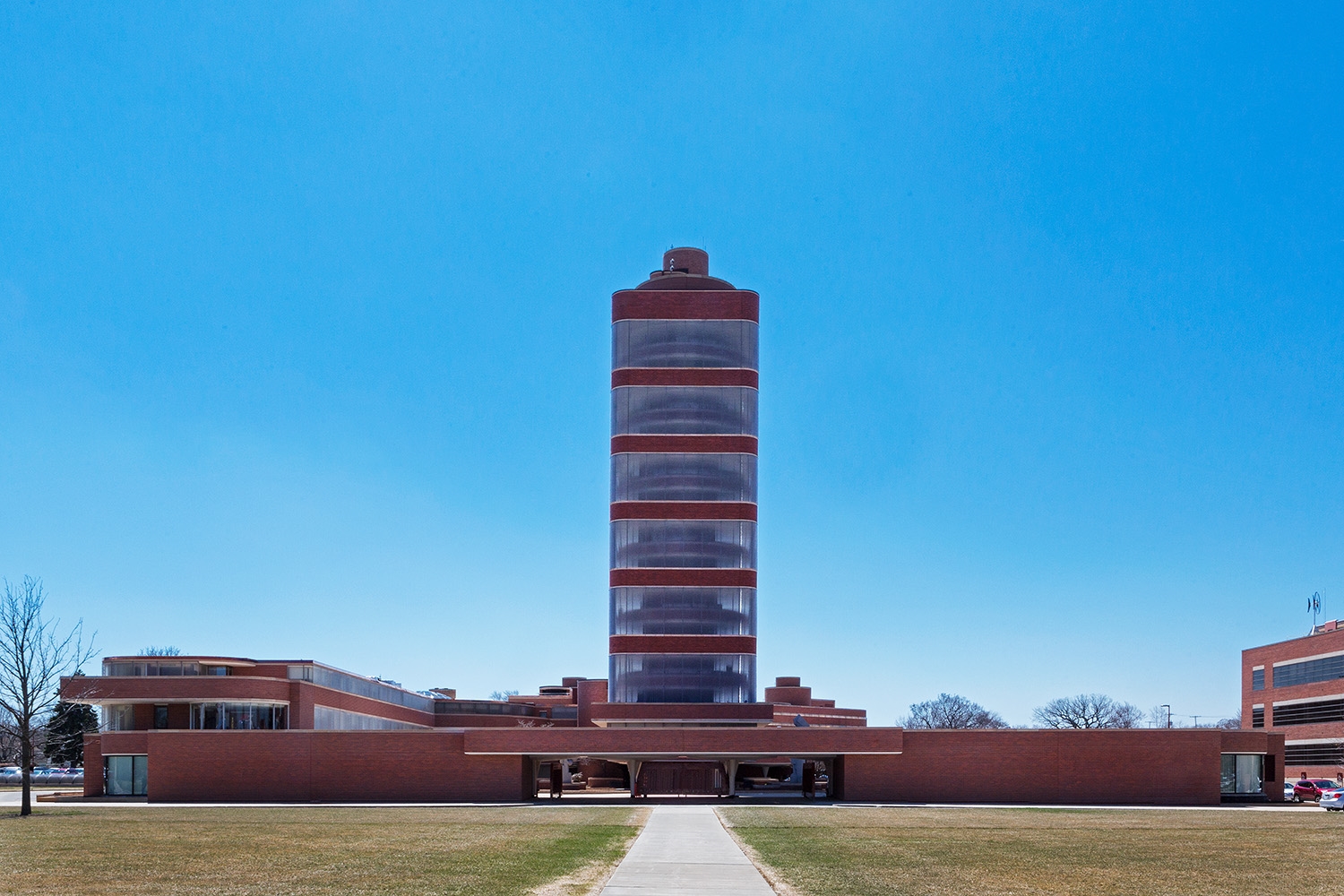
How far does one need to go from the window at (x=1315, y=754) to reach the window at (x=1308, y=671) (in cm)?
485

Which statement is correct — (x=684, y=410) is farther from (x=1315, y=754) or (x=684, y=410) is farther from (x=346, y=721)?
(x=1315, y=754)

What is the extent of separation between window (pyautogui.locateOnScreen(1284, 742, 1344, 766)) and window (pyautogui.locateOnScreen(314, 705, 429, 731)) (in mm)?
66915

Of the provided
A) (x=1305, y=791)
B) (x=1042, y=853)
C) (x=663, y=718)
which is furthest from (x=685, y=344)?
(x=1042, y=853)

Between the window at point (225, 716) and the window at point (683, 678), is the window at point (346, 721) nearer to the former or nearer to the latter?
the window at point (225, 716)

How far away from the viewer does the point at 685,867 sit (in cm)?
2797

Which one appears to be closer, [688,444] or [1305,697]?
[688,444]

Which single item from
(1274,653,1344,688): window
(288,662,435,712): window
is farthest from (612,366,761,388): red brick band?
(1274,653,1344,688): window

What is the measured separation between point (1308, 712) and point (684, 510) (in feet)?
169

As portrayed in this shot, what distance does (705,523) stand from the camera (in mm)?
89938

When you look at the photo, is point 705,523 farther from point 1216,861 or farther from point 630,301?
point 1216,861

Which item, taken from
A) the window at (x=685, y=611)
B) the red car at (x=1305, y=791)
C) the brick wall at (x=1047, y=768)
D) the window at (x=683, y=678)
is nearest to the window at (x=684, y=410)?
the window at (x=685, y=611)

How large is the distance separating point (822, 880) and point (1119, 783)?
49.4 metres

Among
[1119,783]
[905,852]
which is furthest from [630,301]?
[905,852]

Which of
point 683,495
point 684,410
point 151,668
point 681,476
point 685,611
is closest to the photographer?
point 151,668
